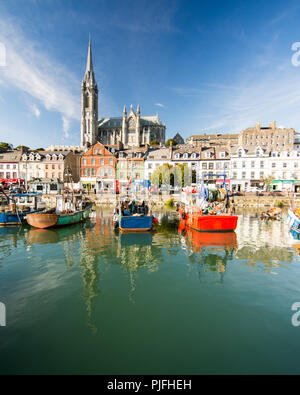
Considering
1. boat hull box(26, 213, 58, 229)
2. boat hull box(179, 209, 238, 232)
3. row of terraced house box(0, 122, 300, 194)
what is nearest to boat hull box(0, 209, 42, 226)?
boat hull box(26, 213, 58, 229)

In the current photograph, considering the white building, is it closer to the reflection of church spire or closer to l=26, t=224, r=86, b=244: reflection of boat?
l=26, t=224, r=86, b=244: reflection of boat

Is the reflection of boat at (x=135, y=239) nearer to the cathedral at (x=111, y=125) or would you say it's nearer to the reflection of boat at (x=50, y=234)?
the reflection of boat at (x=50, y=234)

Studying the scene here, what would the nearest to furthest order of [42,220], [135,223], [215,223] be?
1. [215,223]
2. [135,223]
3. [42,220]

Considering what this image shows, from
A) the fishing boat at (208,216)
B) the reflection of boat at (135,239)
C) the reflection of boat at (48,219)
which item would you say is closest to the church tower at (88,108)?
the reflection of boat at (48,219)

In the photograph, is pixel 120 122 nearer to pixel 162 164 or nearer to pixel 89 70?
pixel 89 70

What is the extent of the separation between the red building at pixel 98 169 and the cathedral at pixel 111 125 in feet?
122

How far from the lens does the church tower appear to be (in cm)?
10493

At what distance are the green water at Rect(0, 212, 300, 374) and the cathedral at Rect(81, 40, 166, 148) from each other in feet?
297

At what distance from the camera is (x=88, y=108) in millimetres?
105938

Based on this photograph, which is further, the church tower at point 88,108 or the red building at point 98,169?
the church tower at point 88,108

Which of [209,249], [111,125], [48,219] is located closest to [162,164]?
[48,219]

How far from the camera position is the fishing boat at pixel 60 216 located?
23.5 metres

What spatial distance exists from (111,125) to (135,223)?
107753mm
